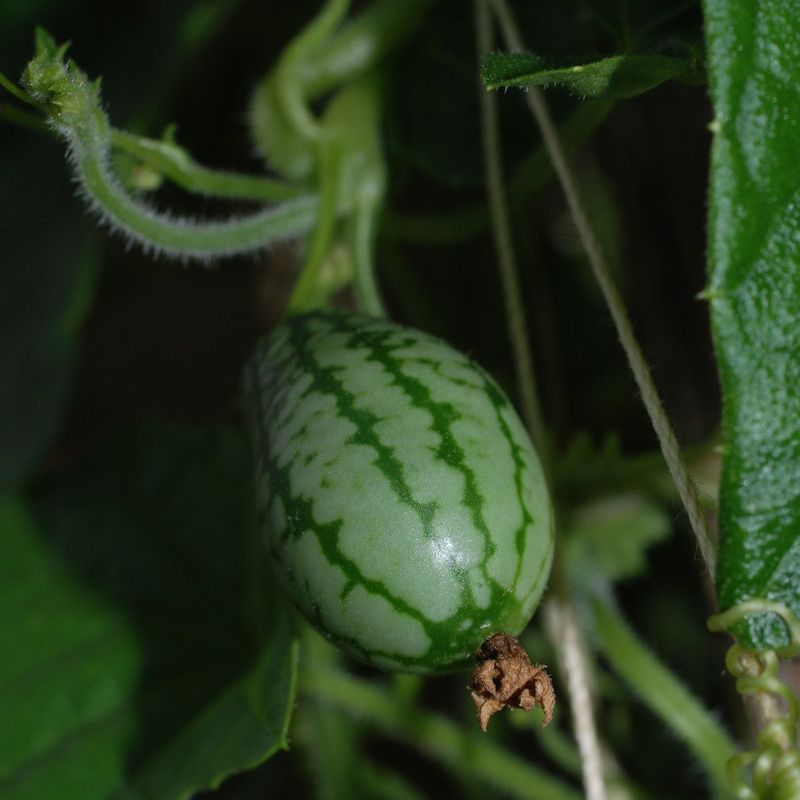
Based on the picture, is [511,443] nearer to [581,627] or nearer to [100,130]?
[100,130]

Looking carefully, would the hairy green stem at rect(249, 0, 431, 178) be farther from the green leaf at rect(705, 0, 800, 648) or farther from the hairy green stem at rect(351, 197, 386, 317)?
the green leaf at rect(705, 0, 800, 648)

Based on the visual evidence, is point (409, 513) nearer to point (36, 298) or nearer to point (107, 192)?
point (107, 192)

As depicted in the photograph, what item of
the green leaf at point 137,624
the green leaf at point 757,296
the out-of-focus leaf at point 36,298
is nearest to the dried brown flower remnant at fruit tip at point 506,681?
the green leaf at point 757,296

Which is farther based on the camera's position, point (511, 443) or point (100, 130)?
point (100, 130)

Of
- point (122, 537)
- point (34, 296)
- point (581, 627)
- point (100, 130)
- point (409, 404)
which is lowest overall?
point (581, 627)

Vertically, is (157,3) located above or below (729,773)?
above

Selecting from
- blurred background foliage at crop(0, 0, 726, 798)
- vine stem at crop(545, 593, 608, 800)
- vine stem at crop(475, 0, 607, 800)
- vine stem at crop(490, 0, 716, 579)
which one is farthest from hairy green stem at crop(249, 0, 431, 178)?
vine stem at crop(545, 593, 608, 800)

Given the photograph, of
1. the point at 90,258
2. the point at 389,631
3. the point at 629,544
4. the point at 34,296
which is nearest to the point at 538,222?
the point at 629,544

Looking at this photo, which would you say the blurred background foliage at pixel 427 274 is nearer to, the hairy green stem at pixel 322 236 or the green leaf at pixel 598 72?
the hairy green stem at pixel 322 236

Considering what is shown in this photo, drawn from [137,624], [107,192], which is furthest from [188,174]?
[137,624]
